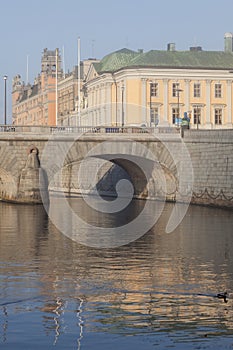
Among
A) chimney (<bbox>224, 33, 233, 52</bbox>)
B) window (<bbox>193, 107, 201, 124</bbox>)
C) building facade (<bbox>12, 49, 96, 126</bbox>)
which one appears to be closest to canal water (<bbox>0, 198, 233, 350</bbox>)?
window (<bbox>193, 107, 201, 124</bbox>)

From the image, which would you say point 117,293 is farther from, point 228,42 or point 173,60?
point 228,42

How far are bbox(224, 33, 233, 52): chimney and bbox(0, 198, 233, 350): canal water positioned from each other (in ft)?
283

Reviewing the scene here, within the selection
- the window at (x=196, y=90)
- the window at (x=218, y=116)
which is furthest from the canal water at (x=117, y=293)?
the window at (x=218, y=116)

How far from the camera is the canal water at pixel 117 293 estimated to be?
20.9 m

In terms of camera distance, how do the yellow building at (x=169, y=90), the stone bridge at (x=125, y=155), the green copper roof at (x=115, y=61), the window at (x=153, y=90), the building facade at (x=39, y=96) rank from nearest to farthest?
1. the stone bridge at (x=125, y=155)
2. the yellow building at (x=169, y=90)
3. the window at (x=153, y=90)
4. the green copper roof at (x=115, y=61)
5. the building facade at (x=39, y=96)

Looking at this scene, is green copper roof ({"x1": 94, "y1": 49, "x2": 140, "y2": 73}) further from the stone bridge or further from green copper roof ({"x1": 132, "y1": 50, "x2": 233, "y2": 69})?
the stone bridge

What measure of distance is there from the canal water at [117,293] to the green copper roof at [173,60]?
69.7 m

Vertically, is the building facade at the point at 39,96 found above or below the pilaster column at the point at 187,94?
above

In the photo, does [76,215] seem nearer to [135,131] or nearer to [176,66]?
Answer: [135,131]

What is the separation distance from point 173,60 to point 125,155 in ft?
138

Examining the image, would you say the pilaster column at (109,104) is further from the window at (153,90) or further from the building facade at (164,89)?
the window at (153,90)

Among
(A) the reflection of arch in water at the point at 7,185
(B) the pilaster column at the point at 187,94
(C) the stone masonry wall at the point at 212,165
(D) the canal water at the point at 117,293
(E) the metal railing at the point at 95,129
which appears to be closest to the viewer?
(D) the canal water at the point at 117,293

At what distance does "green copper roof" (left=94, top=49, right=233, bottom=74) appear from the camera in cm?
11231

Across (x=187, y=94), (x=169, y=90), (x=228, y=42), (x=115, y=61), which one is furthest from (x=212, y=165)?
(x=228, y=42)
